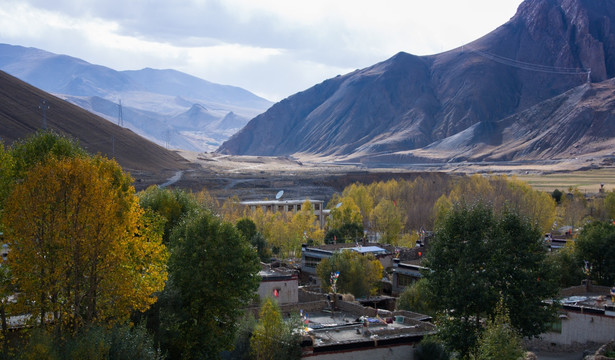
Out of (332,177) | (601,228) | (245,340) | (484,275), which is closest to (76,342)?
(245,340)

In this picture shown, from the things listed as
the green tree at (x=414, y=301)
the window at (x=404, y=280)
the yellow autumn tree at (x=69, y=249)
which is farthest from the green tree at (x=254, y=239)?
the yellow autumn tree at (x=69, y=249)

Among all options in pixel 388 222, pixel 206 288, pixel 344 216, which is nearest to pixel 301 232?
pixel 344 216

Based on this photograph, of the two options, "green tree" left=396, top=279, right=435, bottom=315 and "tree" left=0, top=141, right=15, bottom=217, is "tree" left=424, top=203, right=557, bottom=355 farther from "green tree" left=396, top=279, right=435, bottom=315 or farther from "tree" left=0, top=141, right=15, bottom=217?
"tree" left=0, top=141, right=15, bottom=217

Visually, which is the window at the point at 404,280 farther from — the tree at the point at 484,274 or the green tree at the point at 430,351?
the green tree at the point at 430,351

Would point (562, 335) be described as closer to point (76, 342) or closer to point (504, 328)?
point (504, 328)

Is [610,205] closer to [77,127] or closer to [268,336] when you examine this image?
[268,336]
